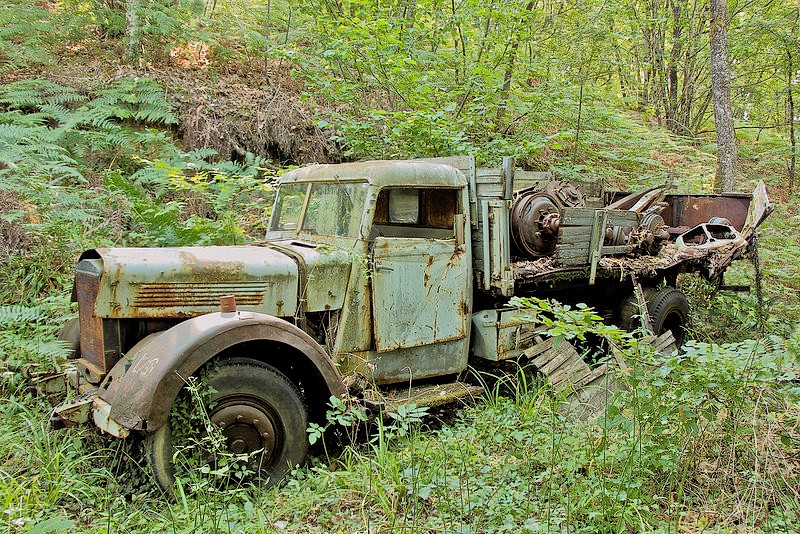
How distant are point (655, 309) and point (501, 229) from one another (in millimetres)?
2577

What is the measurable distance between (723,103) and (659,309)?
5.23m

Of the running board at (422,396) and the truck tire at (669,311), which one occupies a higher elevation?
the truck tire at (669,311)

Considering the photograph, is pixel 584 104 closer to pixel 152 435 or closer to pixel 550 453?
pixel 550 453

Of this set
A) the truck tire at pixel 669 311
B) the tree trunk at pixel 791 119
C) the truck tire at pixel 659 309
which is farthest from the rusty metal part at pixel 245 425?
the tree trunk at pixel 791 119

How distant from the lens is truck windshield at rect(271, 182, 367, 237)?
4320mm

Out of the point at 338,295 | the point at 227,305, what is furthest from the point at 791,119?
the point at 227,305

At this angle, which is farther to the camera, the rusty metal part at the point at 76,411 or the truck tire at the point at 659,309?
the truck tire at the point at 659,309

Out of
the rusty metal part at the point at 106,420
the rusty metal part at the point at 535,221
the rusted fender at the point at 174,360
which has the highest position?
the rusty metal part at the point at 535,221

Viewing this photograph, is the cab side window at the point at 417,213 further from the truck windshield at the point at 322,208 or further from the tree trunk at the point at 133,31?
the tree trunk at the point at 133,31

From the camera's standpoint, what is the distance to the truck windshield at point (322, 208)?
4320mm

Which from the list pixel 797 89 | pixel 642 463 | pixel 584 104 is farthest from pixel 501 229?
pixel 797 89

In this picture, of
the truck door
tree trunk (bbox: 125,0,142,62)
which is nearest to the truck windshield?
the truck door

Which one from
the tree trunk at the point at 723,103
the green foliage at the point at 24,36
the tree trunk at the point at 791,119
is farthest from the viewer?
the tree trunk at the point at 791,119

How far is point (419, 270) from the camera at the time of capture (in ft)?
14.6
